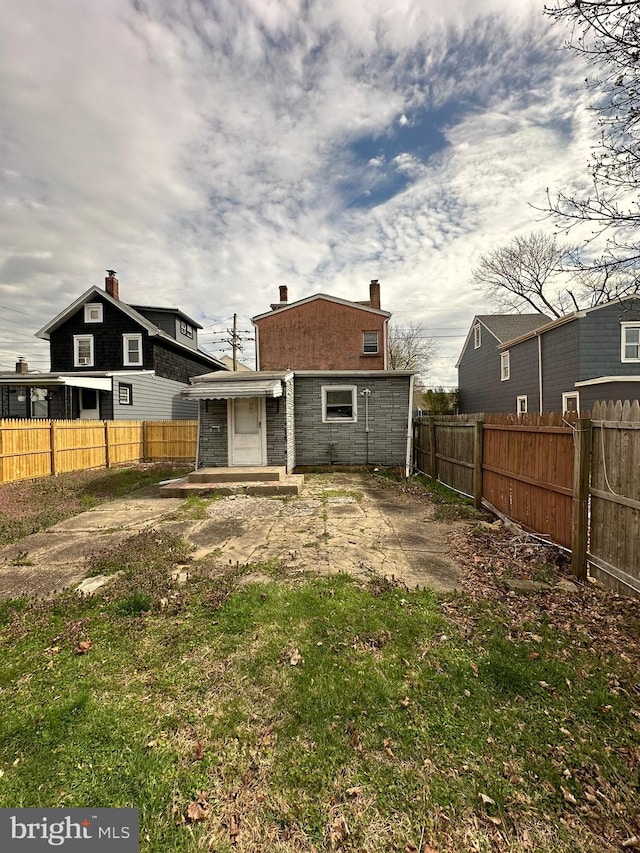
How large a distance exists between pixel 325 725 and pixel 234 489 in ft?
22.9

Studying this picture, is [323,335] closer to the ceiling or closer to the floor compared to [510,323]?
closer to the floor

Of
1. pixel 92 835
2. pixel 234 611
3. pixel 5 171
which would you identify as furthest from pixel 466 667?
pixel 5 171

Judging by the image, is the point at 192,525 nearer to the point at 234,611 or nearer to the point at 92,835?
the point at 234,611

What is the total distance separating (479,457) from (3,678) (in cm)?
707

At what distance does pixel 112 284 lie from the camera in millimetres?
20953

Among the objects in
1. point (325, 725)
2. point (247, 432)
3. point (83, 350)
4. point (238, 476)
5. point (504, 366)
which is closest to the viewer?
point (325, 725)

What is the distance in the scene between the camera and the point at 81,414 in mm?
17766

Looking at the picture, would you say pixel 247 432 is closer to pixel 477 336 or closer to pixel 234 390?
pixel 234 390

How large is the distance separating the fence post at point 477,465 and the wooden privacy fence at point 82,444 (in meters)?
12.0

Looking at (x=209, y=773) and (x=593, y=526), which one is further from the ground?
(x=593, y=526)

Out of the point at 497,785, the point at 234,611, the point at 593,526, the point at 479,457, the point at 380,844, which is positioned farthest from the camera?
the point at 479,457

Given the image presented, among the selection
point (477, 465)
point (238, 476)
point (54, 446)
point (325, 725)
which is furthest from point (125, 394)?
point (325, 725)

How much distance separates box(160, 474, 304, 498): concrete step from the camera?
8664 mm

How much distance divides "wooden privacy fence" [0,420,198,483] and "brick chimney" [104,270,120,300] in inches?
367
